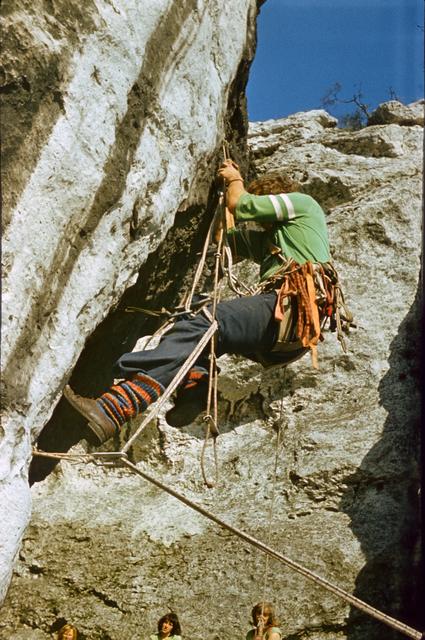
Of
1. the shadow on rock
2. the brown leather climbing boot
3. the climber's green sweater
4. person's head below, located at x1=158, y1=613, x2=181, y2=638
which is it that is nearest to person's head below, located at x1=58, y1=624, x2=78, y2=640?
person's head below, located at x1=158, y1=613, x2=181, y2=638

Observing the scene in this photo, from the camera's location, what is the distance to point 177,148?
16.9ft

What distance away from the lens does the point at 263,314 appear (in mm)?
4945

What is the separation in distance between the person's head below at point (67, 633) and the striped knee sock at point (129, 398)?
1.33 meters

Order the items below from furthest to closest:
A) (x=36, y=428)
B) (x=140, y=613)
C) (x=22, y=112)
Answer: (x=140, y=613) → (x=36, y=428) → (x=22, y=112)

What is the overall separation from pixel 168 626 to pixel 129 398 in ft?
4.51

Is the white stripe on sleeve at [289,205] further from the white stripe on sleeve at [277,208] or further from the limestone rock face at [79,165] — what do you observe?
the limestone rock face at [79,165]

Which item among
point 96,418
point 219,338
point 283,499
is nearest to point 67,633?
point 96,418

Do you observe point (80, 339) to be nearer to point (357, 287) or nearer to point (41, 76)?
point (41, 76)

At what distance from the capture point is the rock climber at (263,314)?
454cm

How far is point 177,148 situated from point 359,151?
3.60m

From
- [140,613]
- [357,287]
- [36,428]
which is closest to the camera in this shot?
[36,428]

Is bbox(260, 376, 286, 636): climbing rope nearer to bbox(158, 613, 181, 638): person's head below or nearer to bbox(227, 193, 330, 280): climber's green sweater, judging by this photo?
bbox(158, 613, 181, 638): person's head below

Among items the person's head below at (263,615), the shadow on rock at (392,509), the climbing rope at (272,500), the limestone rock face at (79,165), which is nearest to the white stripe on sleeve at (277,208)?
the limestone rock face at (79,165)

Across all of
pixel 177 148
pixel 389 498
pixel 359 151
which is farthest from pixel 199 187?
pixel 359 151
